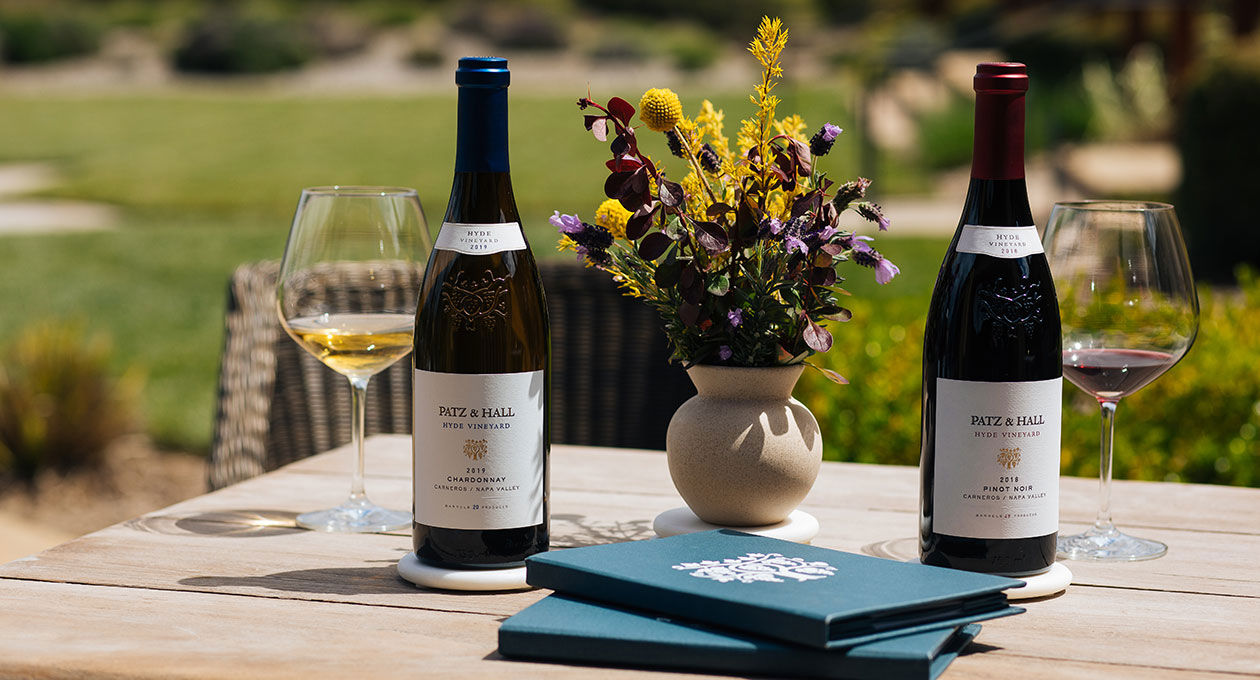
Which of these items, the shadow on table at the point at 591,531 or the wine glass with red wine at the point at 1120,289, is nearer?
the wine glass with red wine at the point at 1120,289

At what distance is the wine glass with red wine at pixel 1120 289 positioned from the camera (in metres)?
1.52

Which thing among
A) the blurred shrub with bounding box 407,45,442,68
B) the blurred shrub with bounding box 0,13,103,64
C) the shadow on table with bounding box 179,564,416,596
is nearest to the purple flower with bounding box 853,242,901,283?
the shadow on table with bounding box 179,564,416,596

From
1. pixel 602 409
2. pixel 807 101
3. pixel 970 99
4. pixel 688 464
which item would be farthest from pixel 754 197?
pixel 807 101

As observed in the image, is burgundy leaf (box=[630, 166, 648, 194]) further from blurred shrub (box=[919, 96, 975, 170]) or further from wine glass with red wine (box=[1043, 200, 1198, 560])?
blurred shrub (box=[919, 96, 975, 170])

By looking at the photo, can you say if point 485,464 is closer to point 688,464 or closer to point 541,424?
point 541,424

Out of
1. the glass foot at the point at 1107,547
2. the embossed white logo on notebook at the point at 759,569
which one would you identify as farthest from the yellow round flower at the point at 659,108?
the glass foot at the point at 1107,547

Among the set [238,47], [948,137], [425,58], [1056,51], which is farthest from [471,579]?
[425,58]

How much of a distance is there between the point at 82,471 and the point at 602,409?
2.86 metres

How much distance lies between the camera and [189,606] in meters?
1.38

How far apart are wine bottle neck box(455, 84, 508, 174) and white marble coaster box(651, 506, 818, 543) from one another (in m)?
0.46

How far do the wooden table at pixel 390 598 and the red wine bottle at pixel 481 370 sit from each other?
0.25 ft

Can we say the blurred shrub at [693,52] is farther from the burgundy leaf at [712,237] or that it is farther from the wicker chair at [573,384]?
the burgundy leaf at [712,237]

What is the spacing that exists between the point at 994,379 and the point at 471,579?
572mm

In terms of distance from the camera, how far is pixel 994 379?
1373 millimetres
